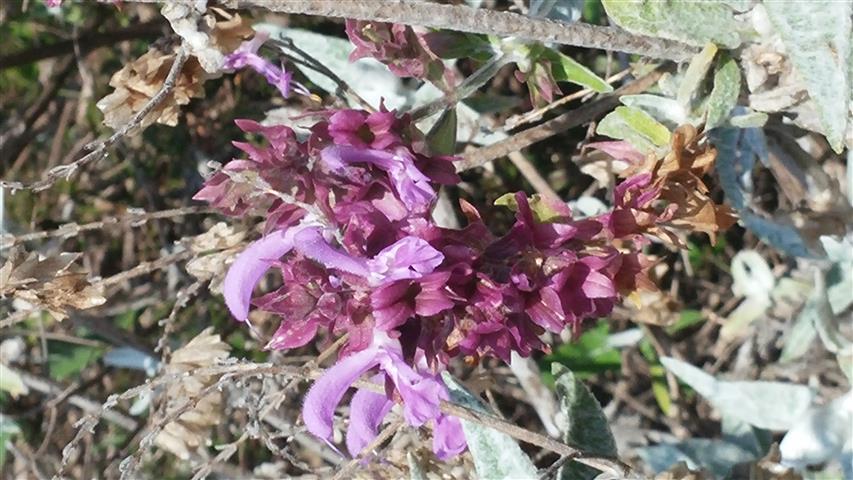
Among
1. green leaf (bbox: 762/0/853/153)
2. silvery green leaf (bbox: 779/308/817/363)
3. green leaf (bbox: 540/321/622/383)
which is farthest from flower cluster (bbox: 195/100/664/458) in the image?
green leaf (bbox: 540/321/622/383)

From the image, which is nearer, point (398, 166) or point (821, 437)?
point (398, 166)

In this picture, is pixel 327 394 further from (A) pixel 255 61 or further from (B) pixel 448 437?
(A) pixel 255 61

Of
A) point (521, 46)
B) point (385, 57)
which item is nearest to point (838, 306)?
point (521, 46)

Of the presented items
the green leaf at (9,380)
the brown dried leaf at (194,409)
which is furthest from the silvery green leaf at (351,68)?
the green leaf at (9,380)

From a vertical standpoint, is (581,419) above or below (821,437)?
above

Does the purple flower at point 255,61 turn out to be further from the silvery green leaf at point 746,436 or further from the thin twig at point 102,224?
the silvery green leaf at point 746,436

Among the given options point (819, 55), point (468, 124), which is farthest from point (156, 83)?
point (819, 55)

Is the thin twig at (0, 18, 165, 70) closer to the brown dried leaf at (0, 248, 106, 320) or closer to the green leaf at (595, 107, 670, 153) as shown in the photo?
the brown dried leaf at (0, 248, 106, 320)
